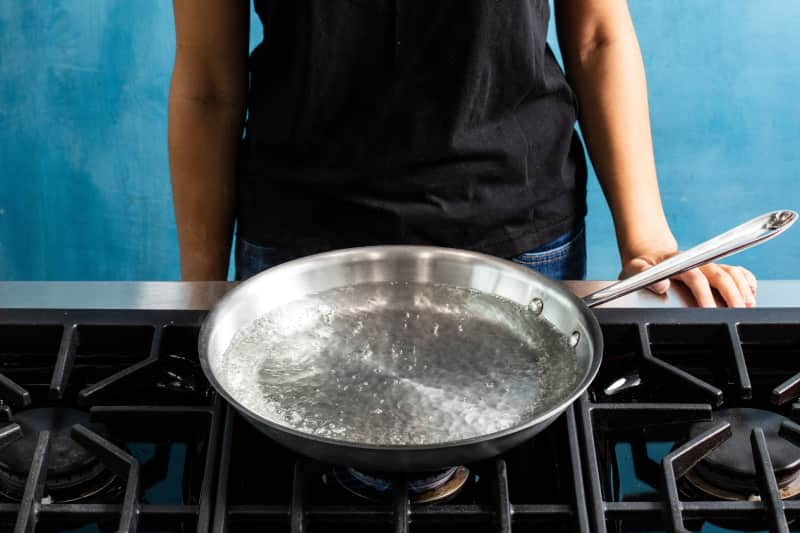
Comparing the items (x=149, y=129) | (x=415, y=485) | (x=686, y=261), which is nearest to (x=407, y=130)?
(x=686, y=261)

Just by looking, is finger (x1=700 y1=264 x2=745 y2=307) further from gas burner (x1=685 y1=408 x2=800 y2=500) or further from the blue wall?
the blue wall

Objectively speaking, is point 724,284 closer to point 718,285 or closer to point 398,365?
point 718,285

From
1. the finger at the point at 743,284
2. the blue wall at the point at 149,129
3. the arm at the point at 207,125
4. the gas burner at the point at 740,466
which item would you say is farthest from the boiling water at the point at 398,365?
the blue wall at the point at 149,129

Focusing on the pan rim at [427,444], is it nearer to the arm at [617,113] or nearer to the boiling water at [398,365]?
the boiling water at [398,365]

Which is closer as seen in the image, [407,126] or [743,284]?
[743,284]

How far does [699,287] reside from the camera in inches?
28.6

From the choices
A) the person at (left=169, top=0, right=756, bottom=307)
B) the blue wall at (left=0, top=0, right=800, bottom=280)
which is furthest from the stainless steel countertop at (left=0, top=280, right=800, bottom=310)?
the blue wall at (left=0, top=0, right=800, bottom=280)

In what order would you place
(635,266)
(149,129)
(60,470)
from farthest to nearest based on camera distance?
1. (149,129)
2. (635,266)
3. (60,470)

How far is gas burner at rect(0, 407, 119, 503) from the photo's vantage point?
56 centimetres

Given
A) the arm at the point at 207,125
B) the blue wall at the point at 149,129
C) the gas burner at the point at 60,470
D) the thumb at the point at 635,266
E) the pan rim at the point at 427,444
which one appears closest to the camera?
the pan rim at the point at 427,444

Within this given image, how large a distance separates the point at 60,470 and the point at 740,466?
441 millimetres

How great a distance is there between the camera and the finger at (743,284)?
72 cm

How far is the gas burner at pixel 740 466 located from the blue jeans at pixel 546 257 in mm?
383

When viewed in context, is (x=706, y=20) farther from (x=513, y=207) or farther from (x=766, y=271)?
(x=513, y=207)
